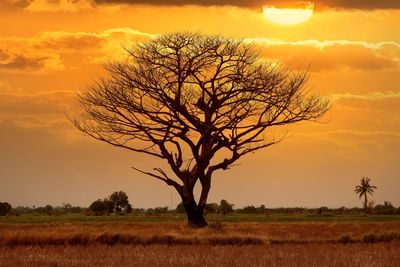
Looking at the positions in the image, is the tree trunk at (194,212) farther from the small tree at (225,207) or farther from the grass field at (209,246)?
the small tree at (225,207)

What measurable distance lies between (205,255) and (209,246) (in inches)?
171

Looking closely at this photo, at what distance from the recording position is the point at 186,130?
130 feet

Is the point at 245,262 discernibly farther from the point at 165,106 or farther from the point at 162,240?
the point at 165,106

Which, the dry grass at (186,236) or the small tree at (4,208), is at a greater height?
the small tree at (4,208)

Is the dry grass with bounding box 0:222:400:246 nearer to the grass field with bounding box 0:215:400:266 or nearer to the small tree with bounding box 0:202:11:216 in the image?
the grass field with bounding box 0:215:400:266

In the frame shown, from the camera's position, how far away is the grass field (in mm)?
21016

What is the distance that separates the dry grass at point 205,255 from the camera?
20578 mm

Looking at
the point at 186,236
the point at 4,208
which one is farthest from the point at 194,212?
the point at 4,208

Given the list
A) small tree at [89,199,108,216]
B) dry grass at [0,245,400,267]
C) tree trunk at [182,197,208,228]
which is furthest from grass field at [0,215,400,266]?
small tree at [89,199,108,216]

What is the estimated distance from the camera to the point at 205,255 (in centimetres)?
2247

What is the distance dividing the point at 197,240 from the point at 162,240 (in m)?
1.32

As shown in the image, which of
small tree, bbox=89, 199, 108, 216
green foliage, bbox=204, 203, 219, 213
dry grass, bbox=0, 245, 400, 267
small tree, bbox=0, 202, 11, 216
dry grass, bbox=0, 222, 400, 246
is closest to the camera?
dry grass, bbox=0, 245, 400, 267

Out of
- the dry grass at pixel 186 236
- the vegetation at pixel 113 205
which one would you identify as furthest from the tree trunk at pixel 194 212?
the vegetation at pixel 113 205

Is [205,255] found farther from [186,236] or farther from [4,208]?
[4,208]
